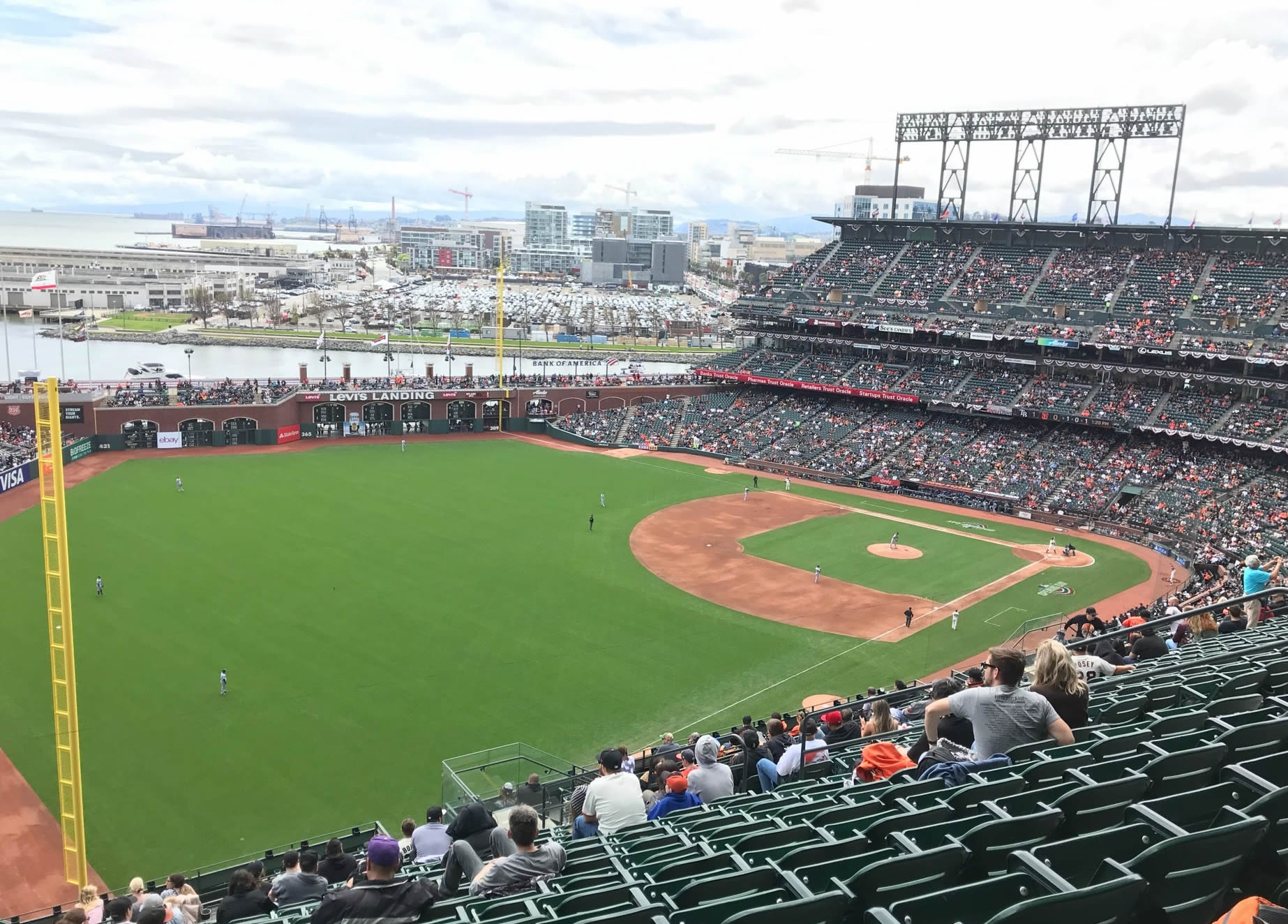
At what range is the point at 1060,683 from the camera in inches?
339

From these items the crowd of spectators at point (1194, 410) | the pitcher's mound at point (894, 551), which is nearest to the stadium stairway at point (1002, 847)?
the pitcher's mound at point (894, 551)

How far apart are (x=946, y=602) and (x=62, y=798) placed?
31.9 metres

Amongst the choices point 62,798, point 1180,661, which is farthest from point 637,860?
point 62,798

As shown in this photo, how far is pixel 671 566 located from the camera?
143ft

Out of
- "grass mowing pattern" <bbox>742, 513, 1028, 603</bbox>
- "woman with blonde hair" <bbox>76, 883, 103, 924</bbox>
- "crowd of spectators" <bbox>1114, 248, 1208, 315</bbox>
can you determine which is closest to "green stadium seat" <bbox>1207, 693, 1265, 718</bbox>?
"woman with blonde hair" <bbox>76, 883, 103, 924</bbox>

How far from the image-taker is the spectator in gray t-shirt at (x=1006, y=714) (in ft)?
26.2

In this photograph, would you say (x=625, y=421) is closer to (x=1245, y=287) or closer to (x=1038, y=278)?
(x=1038, y=278)

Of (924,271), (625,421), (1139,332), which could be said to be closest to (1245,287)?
(1139,332)

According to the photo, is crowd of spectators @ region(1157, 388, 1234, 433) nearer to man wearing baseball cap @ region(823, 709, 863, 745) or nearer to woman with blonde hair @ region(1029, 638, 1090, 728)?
man wearing baseball cap @ region(823, 709, 863, 745)

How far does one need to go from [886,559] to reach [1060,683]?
38.0 metres

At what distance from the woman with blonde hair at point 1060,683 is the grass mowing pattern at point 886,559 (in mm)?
32508

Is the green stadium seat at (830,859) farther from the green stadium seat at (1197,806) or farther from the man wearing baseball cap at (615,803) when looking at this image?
the man wearing baseball cap at (615,803)

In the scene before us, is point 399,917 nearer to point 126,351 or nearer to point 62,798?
point 62,798

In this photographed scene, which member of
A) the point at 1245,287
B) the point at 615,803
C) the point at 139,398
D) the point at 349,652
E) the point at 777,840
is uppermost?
the point at 1245,287
